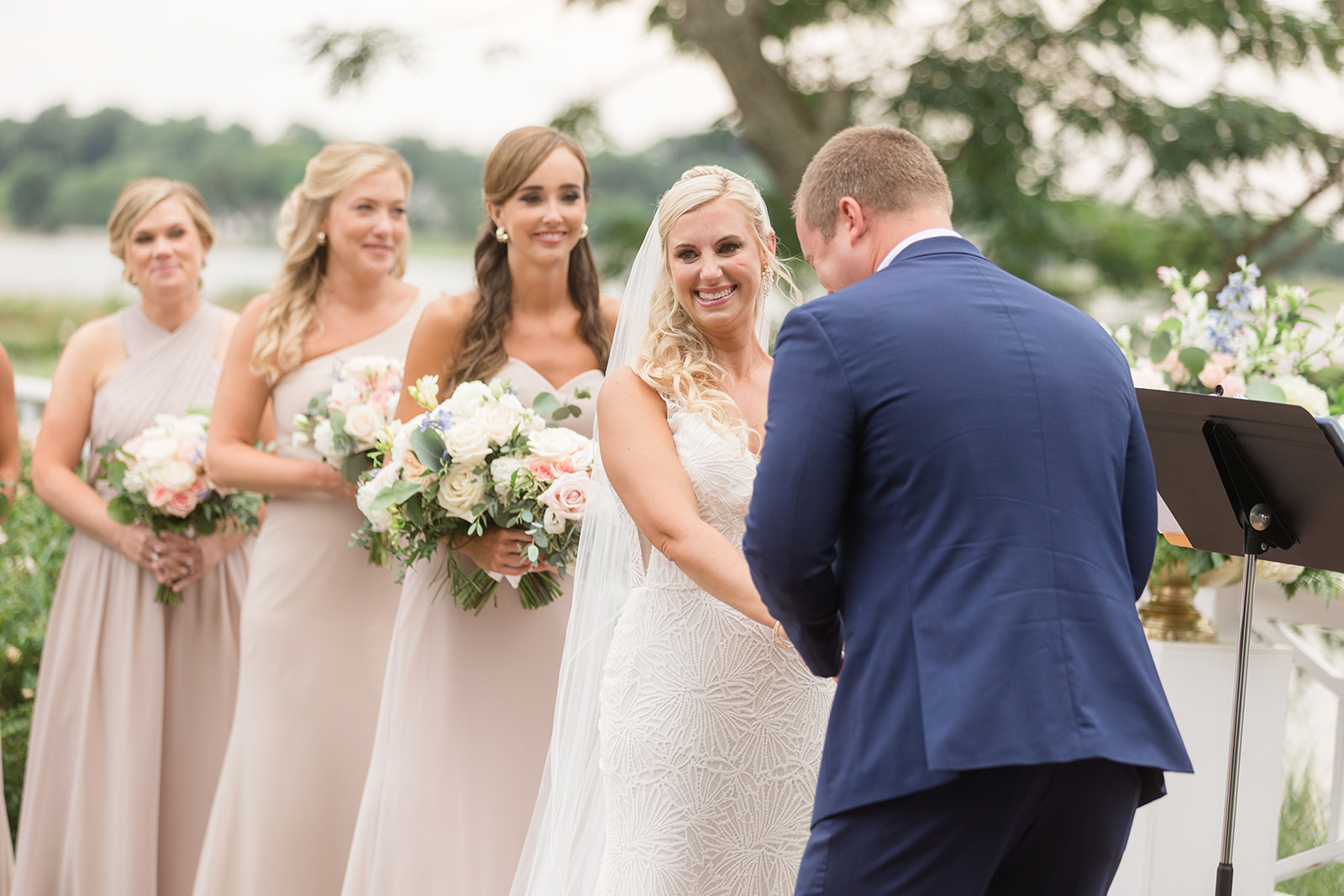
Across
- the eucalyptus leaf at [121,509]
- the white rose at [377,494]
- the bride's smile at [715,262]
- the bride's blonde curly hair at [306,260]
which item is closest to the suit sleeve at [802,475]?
the bride's smile at [715,262]

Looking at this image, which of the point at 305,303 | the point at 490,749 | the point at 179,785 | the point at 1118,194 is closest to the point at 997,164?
the point at 1118,194

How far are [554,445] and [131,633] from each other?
7.30ft

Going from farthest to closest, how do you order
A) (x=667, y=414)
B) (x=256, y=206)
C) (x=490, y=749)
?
(x=256, y=206) < (x=490, y=749) < (x=667, y=414)

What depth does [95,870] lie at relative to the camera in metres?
4.43

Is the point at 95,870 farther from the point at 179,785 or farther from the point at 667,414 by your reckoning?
the point at 667,414

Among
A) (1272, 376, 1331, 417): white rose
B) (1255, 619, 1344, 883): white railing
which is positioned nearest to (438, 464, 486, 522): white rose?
(1272, 376, 1331, 417): white rose

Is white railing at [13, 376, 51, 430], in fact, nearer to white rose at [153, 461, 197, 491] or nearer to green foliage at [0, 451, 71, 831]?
green foliage at [0, 451, 71, 831]

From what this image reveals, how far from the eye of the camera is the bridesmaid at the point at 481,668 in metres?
3.70

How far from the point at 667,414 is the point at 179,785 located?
2.89m

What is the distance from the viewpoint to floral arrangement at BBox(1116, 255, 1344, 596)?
3.82 m

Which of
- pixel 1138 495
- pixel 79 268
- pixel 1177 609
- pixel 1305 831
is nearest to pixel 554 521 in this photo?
pixel 1138 495

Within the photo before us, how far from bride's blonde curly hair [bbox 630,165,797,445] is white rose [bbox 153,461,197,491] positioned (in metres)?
2.10

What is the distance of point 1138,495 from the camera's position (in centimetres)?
222

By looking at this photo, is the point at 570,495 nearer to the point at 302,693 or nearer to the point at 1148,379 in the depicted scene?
the point at 302,693
